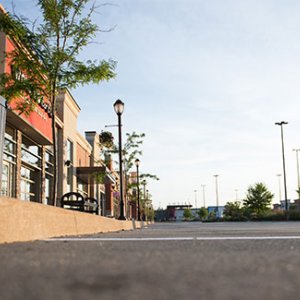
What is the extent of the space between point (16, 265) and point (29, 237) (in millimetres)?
4072

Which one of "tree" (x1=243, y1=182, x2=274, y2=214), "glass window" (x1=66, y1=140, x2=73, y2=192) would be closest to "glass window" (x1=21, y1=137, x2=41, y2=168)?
"glass window" (x1=66, y1=140, x2=73, y2=192)

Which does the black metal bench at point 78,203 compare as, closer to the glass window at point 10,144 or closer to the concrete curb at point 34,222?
the glass window at point 10,144

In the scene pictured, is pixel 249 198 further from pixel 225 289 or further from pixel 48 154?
pixel 225 289

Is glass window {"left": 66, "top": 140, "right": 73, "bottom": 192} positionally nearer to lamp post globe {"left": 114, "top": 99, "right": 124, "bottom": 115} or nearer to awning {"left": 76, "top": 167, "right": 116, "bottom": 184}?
awning {"left": 76, "top": 167, "right": 116, "bottom": 184}

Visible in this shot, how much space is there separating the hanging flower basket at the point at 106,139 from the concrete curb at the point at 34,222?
101ft

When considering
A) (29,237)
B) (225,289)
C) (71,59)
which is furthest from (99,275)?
(71,59)

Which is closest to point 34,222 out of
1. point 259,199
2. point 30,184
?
point 30,184

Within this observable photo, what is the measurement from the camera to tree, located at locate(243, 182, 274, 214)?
8525 cm

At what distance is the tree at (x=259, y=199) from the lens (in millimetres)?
85250

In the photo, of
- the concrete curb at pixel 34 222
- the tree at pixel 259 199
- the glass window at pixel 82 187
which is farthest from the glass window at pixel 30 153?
the tree at pixel 259 199

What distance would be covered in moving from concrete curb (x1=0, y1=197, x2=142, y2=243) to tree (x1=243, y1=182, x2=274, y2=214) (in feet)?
254

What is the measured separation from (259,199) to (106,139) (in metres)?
49.5

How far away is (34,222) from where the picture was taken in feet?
22.5

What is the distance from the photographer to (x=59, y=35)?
1502cm
